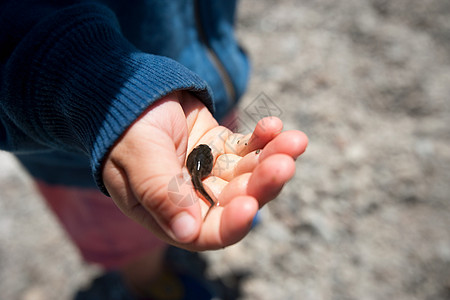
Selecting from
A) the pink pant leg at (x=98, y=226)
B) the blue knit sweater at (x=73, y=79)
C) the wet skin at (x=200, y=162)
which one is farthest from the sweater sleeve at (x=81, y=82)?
the pink pant leg at (x=98, y=226)

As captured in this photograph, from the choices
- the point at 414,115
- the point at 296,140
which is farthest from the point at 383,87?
the point at 296,140

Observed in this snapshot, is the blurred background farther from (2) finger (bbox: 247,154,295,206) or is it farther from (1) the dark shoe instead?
(2) finger (bbox: 247,154,295,206)

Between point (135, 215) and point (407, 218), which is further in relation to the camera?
point (407, 218)

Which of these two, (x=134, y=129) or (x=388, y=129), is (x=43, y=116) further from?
(x=388, y=129)

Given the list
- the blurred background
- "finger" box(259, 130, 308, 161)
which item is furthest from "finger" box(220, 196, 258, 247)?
the blurred background

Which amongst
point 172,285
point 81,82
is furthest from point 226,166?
point 172,285

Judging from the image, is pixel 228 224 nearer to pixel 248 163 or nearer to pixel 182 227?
pixel 182 227

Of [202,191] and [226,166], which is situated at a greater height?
[226,166]
